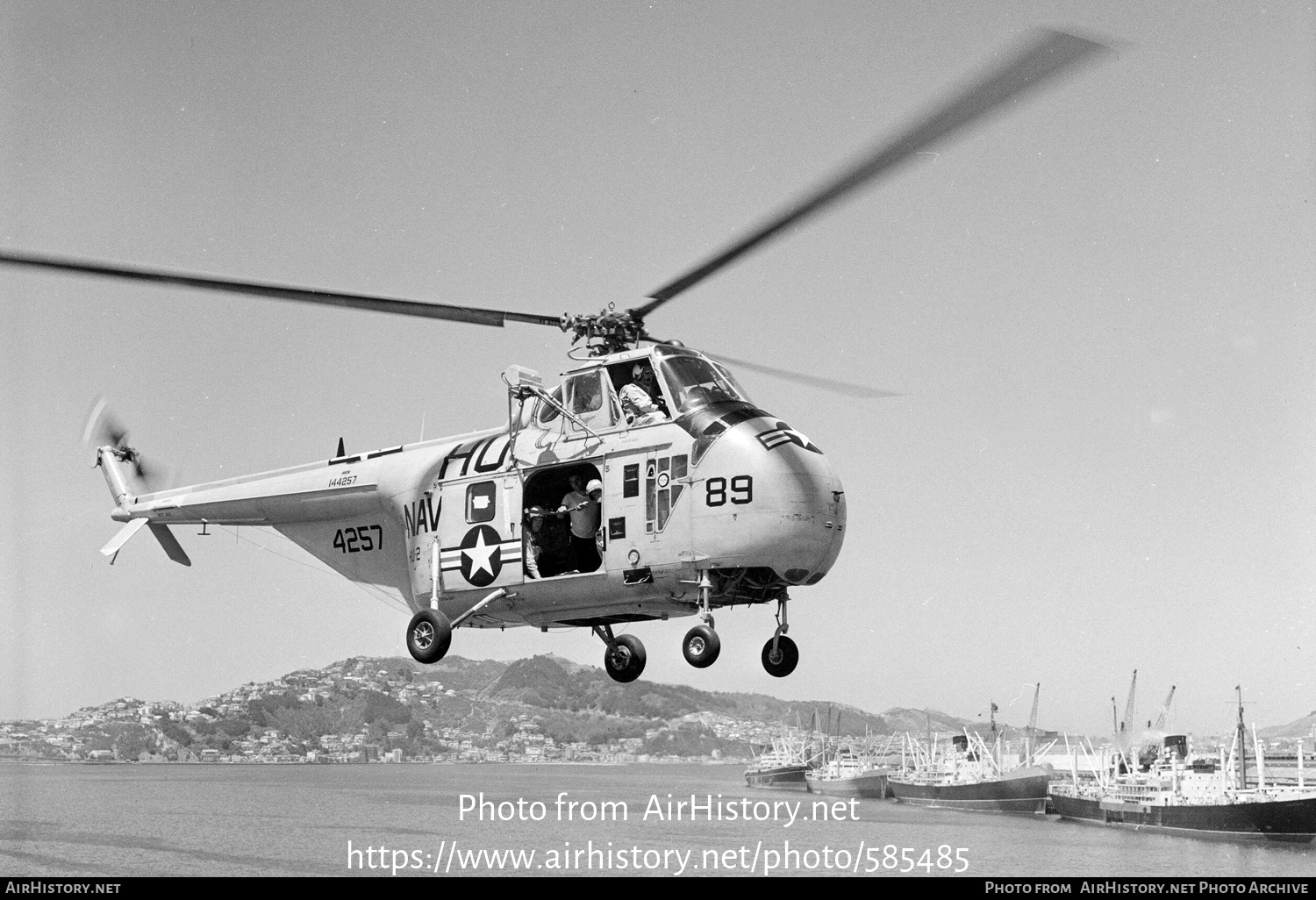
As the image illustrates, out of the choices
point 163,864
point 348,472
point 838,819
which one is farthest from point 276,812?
point 348,472

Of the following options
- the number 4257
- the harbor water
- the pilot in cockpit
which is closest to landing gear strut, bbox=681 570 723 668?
the pilot in cockpit

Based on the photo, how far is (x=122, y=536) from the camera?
20.3 m

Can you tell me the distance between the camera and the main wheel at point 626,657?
1645 centimetres

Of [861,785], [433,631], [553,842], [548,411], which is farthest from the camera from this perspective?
[861,785]

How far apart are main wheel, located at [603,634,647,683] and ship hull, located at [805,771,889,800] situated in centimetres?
15063

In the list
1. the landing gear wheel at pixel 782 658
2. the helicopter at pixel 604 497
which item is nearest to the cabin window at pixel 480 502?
the helicopter at pixel 604 497

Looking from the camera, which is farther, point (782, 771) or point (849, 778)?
point (782, 771)

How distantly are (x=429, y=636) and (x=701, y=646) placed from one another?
3.80 metres

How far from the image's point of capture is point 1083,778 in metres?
143

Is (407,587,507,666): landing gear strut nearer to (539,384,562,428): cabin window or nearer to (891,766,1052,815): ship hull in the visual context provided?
(539,384,562,428): cabin window

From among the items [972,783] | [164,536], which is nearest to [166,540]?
[164,536]

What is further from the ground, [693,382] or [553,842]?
[693,382]

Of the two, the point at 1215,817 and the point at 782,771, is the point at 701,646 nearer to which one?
the point at 1215,817

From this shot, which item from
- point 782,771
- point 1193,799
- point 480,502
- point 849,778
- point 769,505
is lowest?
point 782,771
